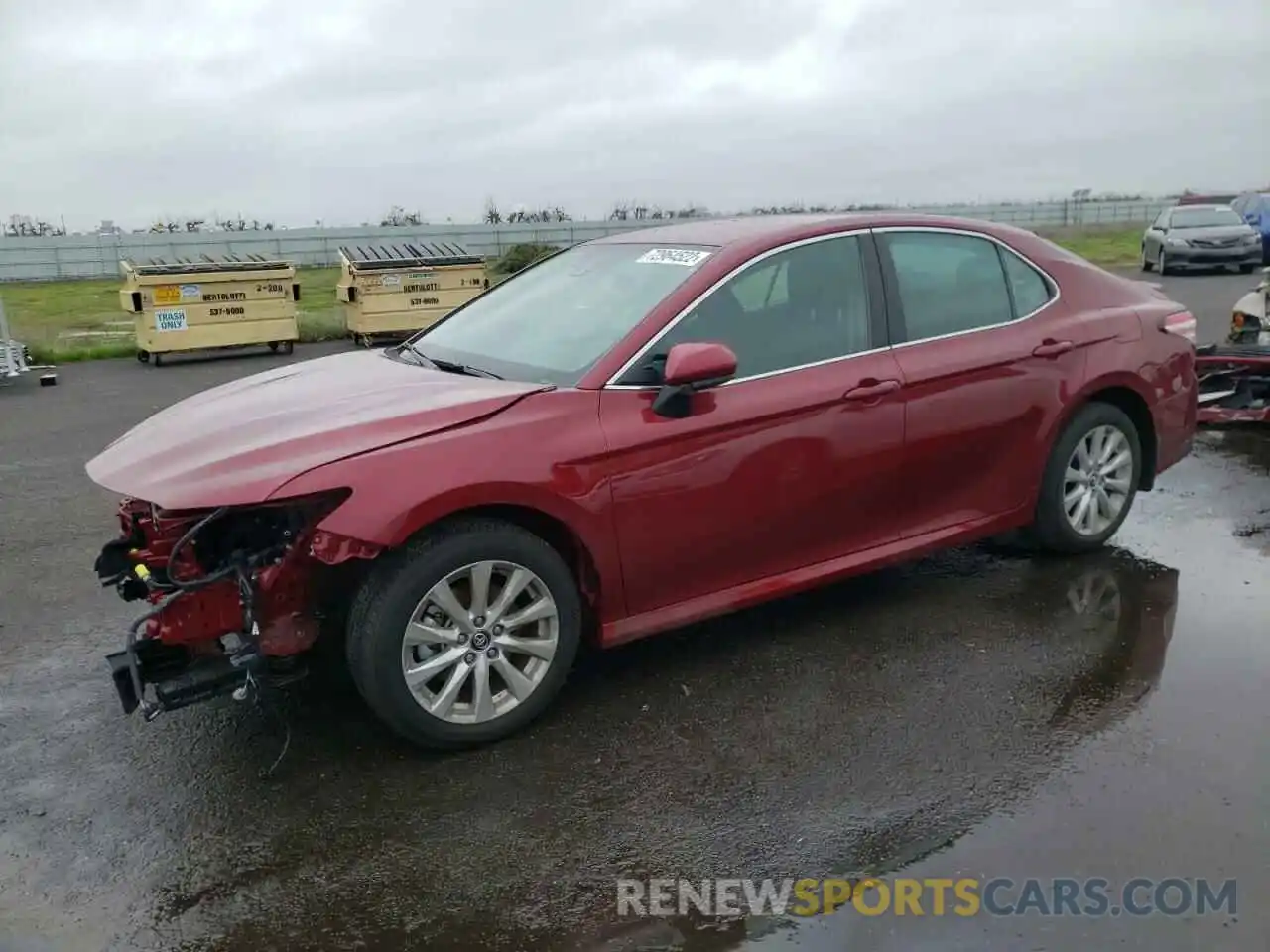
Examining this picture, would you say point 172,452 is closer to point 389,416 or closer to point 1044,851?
point 389,416

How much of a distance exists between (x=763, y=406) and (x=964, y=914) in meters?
1.91

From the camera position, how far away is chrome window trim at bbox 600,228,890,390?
152 inches

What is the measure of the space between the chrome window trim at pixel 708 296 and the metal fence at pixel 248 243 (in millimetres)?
24251

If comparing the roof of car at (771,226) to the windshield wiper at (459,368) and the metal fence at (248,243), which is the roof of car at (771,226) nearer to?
the windshield wiper at (459,368)

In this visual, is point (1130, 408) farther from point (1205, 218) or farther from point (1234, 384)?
point (1205, 218)

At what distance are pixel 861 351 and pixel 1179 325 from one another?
208 cm

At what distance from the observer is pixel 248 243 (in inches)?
1252

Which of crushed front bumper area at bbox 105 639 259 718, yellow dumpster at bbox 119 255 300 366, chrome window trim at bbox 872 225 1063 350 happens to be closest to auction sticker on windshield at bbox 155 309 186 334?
yellow dumpster at bbox 119 255 300 366

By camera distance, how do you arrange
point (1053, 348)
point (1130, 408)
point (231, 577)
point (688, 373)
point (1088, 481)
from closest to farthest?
1. point (231, 577)
2. point (688, 373)
3. point (1053, 348)
4. point (1088, 481)
5. point (1130, 408)

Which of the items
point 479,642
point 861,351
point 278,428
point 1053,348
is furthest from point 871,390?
point 278,428

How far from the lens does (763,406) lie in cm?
402

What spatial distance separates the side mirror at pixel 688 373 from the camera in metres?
3.71

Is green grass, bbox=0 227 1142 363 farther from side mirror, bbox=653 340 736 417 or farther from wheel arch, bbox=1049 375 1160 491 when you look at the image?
wheel arch, bbox=1049 375 1160 491

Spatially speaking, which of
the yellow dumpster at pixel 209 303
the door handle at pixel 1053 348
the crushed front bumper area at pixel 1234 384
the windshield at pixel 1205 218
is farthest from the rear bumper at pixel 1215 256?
the door handle at pixel 1053 348
